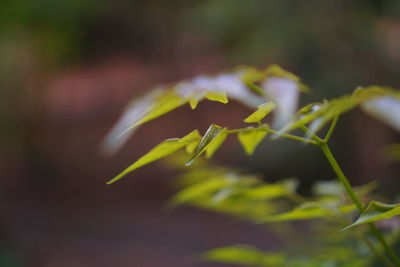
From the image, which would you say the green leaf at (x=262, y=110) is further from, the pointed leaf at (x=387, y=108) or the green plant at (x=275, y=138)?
the pointed leaf at (x=387, y=108)

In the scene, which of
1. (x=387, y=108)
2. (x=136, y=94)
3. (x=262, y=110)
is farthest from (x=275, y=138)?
(x=136, y=94)

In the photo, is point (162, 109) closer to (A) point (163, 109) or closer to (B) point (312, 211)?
(A) point (163, 109)

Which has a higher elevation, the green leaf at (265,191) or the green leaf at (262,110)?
the green leaf at (262,110)

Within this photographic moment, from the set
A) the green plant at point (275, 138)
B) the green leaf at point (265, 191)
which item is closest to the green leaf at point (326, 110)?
the green plant at point (275, 138)

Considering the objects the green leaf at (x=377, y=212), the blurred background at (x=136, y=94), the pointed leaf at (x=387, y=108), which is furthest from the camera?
the blurred background at (x=136, y=94)

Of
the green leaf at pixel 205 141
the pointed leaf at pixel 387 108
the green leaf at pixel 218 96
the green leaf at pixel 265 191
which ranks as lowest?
the green leaf at pixel 265 191

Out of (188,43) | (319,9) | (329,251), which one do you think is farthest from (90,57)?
(329,251)

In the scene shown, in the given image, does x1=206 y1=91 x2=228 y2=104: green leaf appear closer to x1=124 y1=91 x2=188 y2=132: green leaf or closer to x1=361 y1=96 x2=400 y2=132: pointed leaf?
x1=124 y1=91 x2=188 y2=132: green leaf

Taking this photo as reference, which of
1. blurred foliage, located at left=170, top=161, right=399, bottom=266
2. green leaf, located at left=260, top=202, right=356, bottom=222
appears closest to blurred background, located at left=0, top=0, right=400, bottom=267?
blurred foliage, located at left=170, top=161, right=399, bottom=266

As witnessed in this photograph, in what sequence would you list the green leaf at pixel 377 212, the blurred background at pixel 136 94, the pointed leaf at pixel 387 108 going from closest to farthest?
the green leaf at pixel 377 212 < the pointed leaf at pixel 387 108 < the blurred background at pixel 136 94
